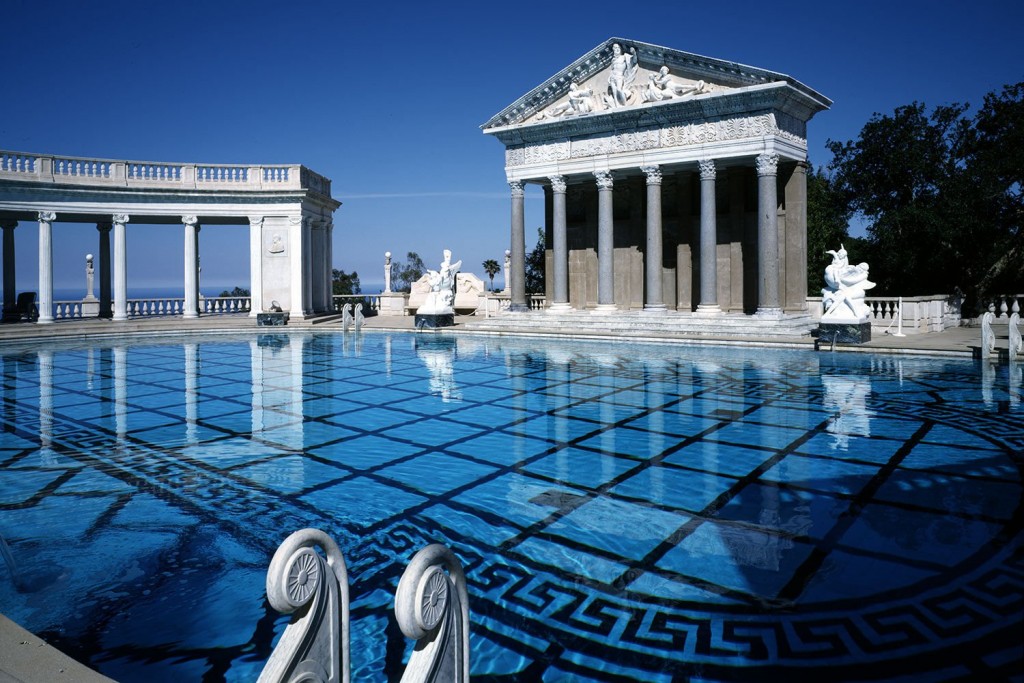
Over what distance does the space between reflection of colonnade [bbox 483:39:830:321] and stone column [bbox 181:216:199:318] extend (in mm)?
13545

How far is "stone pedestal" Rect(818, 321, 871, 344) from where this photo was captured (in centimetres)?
1920

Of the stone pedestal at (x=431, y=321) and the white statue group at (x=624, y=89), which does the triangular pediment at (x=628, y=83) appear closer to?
the white statue group at (x=624, y=89)

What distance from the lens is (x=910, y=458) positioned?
8.15 m

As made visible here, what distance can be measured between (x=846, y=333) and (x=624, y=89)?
12232 mm

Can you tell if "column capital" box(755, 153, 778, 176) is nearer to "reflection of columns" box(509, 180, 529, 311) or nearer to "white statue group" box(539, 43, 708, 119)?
"white statue group" box(539, 43, 708, 119)

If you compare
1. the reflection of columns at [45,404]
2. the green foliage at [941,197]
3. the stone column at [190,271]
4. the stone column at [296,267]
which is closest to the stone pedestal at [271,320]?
the stone column at [296,267]

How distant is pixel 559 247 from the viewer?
28.8 m

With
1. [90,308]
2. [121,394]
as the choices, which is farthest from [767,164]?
[90,308]

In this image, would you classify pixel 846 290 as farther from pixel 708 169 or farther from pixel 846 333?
pixel 708 169

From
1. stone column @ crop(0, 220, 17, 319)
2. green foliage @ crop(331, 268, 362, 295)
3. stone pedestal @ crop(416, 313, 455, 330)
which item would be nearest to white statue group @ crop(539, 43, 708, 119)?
stone pedestal @ crop(416, 313, 455, 330)

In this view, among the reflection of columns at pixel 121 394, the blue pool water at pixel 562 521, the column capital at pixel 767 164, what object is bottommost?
the blue pool water at pixel 562 521

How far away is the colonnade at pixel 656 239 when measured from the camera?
23734 millimetres

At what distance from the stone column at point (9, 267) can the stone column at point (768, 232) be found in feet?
95.5

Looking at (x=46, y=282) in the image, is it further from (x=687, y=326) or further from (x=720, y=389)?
(x=720, y=389)
